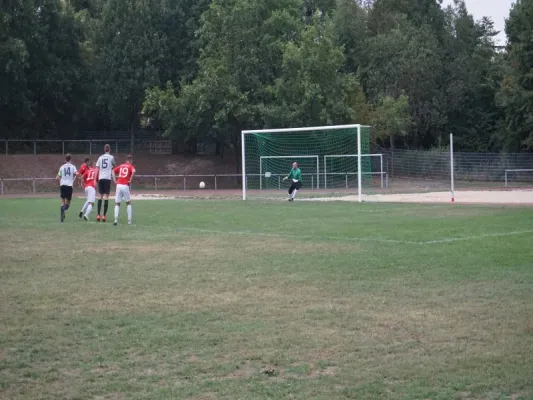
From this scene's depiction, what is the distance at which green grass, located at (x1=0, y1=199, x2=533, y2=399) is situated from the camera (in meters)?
6.25

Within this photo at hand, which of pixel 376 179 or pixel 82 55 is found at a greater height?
pixel 82 55

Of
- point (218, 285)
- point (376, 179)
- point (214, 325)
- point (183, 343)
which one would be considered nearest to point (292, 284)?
point (218, 285)

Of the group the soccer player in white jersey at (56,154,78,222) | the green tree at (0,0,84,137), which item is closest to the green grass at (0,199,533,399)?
the soccer player in white jersey at (56,154,78,222)

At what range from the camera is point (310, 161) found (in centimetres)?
4812

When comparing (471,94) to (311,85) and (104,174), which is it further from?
(104,174)

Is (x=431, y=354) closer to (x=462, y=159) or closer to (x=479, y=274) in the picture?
(x=479, y=274)

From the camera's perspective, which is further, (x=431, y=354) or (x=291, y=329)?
(x=291, y=329)

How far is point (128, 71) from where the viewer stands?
55062 mm

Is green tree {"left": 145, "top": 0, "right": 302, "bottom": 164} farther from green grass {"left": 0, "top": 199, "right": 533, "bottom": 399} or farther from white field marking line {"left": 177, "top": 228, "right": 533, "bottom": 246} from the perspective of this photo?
green grass {"left": 0, "top": 199, "right": 533, "bottom": 399}

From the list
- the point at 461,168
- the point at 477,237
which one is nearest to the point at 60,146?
the point at 461,168

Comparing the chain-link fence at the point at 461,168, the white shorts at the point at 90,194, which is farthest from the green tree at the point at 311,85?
the white shorts at the point at 90,194

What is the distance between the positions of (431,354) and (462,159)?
49453 mm

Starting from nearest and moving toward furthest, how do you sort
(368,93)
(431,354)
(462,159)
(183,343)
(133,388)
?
(133,388), (431,354), (183,343), (462,159), (368,93)

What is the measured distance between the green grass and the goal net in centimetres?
2881
